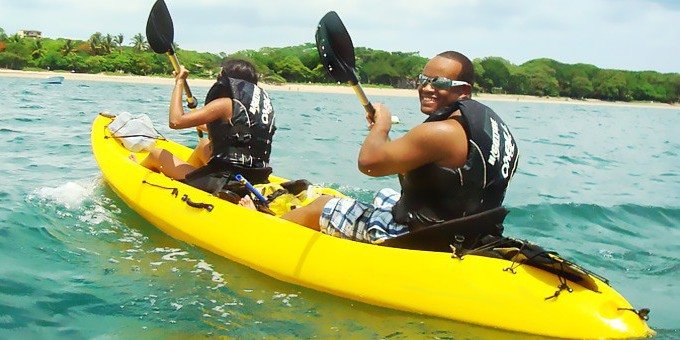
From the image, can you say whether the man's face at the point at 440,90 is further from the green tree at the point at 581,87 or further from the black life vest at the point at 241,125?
the green tree at the point at 581,87

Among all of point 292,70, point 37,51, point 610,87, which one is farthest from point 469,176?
point 610,87

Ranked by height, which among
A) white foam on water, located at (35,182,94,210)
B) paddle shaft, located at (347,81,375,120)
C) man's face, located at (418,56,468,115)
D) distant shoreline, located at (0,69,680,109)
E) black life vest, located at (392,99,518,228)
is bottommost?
distant shoreline, located at (0,69,680,109)

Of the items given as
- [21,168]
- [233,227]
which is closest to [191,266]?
[233,227]

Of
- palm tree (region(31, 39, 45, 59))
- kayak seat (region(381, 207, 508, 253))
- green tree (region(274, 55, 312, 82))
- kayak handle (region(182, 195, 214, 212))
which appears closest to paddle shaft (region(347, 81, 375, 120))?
kayak seat (region(381, 207, 508, 253))

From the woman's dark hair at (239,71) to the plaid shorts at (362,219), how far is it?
1.77 meters

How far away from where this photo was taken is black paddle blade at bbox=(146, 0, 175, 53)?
7215 mm

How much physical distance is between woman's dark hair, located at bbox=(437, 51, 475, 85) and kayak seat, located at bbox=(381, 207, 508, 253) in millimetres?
776

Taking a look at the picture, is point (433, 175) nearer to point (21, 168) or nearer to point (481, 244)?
point (481, 244)

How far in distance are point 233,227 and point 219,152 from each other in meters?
0.97

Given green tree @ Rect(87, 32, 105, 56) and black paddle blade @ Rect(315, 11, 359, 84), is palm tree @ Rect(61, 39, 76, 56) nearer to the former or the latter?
green tree @ Rect(87, 32, 105, 56)

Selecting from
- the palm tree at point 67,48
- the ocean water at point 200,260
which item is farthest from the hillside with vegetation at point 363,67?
the ocean water at point 200,260

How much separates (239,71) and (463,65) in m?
2.66

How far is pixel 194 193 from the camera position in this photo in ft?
19.7

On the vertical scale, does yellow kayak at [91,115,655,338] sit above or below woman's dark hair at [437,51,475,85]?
below
